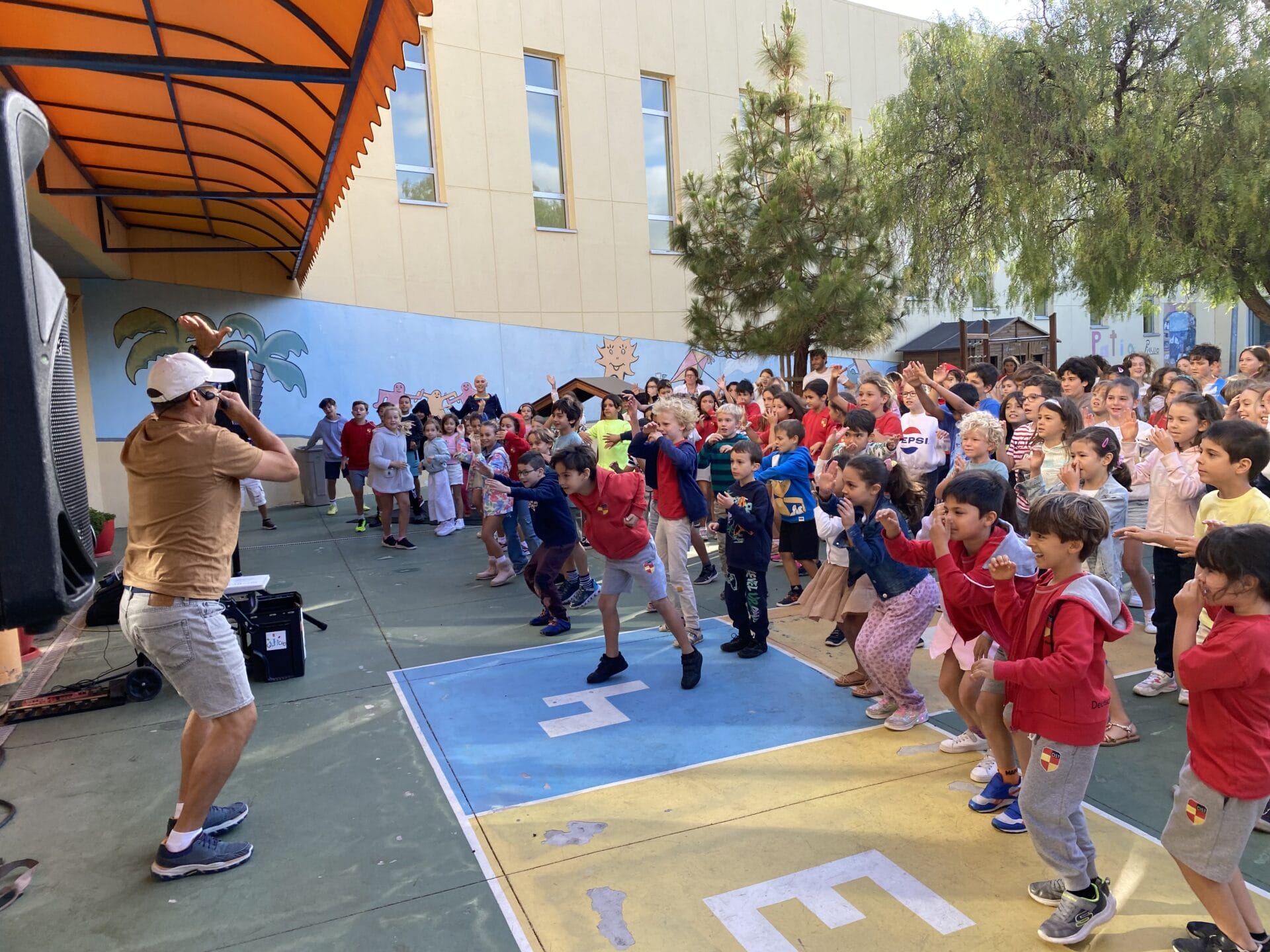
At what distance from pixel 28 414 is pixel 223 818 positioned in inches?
118

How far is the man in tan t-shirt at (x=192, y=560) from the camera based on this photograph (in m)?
3.23

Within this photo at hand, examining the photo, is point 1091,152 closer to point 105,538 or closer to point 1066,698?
point 1066,698

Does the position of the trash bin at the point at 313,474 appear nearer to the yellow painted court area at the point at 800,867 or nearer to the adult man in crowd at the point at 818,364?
the adult man in crowd at the point at 818,364

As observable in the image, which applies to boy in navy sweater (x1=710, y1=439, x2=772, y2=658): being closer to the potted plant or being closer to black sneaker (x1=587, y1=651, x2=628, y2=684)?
black sneaker (x1=587, y1=651, x2=628, y2=684)

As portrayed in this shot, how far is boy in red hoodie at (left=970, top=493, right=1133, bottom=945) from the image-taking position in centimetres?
261

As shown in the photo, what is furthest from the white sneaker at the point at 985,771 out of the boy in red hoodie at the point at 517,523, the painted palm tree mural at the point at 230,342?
the painted palm tree mural at the point at 230,342

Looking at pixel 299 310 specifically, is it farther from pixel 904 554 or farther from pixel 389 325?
pixel 904 554

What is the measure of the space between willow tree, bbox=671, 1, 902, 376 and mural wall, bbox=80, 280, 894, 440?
2.89 m

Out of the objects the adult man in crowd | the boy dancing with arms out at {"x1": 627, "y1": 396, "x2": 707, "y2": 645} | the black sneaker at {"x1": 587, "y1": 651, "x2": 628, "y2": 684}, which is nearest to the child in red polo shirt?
the black sneaker at {"x1": 587, "y1": 651, "x2": 628, "y2": 684}

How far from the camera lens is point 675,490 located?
19.5 feet

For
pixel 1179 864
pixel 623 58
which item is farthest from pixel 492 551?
pixel 623 58

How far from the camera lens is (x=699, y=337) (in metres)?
13.9

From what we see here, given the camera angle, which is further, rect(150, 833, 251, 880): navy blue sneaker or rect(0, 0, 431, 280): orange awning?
rect(0, 0, 431, 280): orange awning

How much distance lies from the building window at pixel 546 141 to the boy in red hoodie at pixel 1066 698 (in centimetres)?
1565
